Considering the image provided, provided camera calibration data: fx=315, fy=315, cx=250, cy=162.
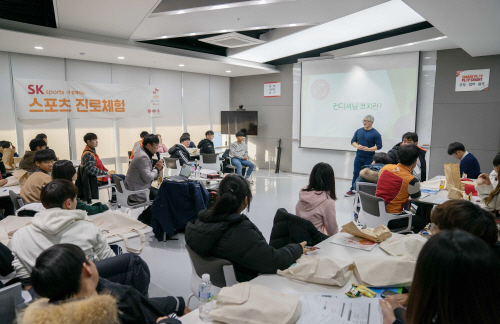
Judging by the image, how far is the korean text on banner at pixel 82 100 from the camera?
6301 mm

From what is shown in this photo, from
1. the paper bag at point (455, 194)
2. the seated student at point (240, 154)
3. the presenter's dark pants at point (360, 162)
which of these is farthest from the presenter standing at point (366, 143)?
the paper bag at point (455, 194)

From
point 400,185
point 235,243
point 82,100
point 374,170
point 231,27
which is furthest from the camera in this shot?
point 82,100

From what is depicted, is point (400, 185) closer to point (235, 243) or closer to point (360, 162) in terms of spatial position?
point (235, 243)

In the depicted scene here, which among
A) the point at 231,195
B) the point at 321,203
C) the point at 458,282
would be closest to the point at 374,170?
the point at 321,203

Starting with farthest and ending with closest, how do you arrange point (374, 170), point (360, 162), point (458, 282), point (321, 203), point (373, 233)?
point (360, 162)
point (374, 170)
point (321, 203)
point (373, 233)
point (458, 282)

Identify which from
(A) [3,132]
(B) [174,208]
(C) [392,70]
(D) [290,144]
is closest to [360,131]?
(C) [392,70]

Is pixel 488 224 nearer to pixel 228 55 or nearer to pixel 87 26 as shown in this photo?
pixel 87 26

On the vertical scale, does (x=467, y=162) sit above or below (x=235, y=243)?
above

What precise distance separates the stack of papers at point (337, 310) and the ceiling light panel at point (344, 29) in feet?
15.1

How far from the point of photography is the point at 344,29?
229 inches

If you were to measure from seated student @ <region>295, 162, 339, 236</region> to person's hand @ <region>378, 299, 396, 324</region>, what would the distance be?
3.98 feet

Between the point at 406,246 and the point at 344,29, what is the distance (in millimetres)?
4928

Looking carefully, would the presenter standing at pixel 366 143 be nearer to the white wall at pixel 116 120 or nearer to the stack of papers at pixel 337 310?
the white wall at pixel 116 120

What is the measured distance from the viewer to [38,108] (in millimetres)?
6441
